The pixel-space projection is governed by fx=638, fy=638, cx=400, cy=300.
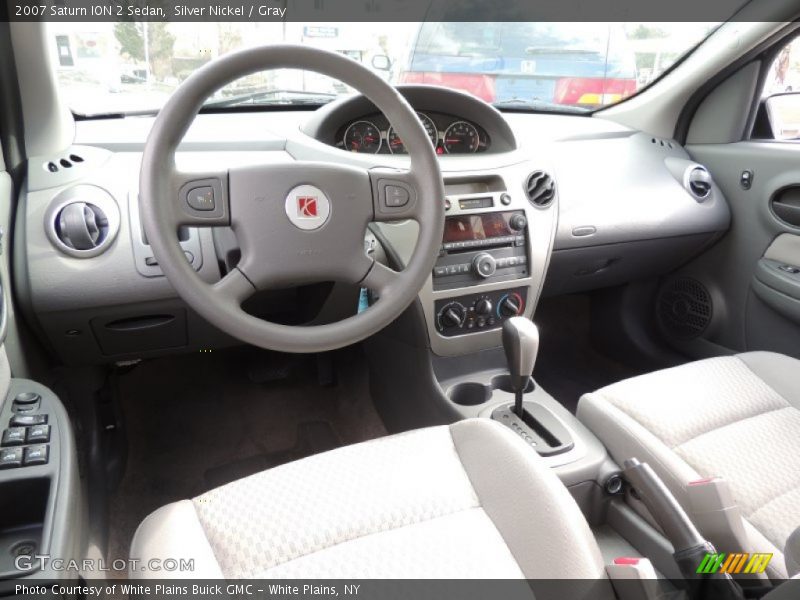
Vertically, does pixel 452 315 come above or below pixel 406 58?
below

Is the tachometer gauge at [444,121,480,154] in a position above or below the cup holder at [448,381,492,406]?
above

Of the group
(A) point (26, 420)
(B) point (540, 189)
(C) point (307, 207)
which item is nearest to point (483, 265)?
(B) point (540, 189)

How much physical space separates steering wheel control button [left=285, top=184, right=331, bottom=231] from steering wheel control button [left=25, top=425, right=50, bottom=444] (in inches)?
22.9

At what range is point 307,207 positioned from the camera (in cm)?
117

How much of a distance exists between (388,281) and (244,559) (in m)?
0.55

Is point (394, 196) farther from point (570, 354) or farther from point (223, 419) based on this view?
point (570, 354)

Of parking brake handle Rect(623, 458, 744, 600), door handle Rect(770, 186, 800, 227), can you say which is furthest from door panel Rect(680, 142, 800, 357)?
parking brake handle Rect(623, 458, 744, 600)

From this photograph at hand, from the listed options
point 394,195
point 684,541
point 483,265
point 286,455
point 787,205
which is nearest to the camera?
point 684,541

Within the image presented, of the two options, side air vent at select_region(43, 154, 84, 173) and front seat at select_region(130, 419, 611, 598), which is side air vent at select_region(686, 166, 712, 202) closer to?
front seat at select_region(130, 419, 611, 598)

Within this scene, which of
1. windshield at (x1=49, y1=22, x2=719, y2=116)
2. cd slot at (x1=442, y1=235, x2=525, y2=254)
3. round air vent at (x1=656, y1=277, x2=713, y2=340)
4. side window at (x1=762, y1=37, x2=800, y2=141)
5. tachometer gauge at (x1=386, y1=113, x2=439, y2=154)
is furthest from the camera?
round air vent at (x1=656, y1=277, x2=713, y2=340)

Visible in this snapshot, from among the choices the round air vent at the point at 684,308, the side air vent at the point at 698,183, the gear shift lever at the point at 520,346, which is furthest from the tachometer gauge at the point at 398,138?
the round air vent at the point at 684,308

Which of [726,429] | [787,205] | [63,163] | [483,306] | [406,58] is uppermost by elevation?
[406,58]

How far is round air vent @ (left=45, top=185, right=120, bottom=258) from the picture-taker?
1421 millimetres

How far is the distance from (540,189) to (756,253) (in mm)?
913
